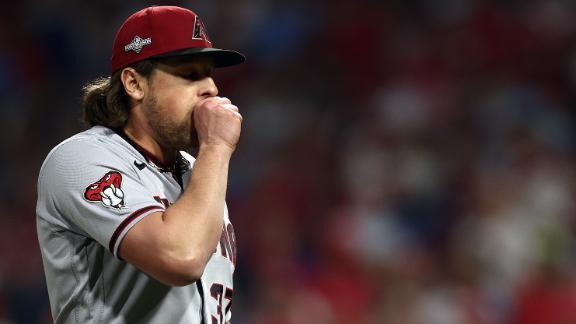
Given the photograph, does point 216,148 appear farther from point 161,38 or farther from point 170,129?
point 161,38

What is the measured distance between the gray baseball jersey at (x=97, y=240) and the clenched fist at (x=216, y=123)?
0.68 ft

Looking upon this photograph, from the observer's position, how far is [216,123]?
244 centimetres

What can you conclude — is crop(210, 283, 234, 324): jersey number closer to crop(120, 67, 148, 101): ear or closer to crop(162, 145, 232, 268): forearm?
crop(162, 145, 232, 268): forearm

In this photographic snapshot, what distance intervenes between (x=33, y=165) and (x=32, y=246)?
0.98 m

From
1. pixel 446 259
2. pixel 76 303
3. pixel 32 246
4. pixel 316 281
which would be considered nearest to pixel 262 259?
pixel 316 281

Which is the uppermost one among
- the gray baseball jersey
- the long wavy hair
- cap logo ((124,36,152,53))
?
cap logo ((124,36,152,53))

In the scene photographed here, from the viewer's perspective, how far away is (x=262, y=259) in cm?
618

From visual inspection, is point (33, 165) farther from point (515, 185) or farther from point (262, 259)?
point (515, 185)

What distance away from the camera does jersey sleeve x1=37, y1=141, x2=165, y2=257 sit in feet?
7.36

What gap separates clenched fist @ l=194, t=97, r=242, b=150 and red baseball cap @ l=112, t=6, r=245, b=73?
0.50 feet

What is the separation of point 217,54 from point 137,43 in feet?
0.73

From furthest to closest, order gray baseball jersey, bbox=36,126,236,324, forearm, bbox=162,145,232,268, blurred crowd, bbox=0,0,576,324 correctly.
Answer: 1. blurred crowd, bbox=0,0,576,324
2. gray baseball jersey, bbox=36,126,236,324
3. forearm, bbox=162,145,232,268

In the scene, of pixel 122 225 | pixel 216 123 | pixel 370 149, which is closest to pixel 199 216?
pixel 122 225

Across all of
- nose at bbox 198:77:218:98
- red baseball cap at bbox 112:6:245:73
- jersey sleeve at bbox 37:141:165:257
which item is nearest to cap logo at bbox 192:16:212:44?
red baseball cap at bbox 112:6:245:73
